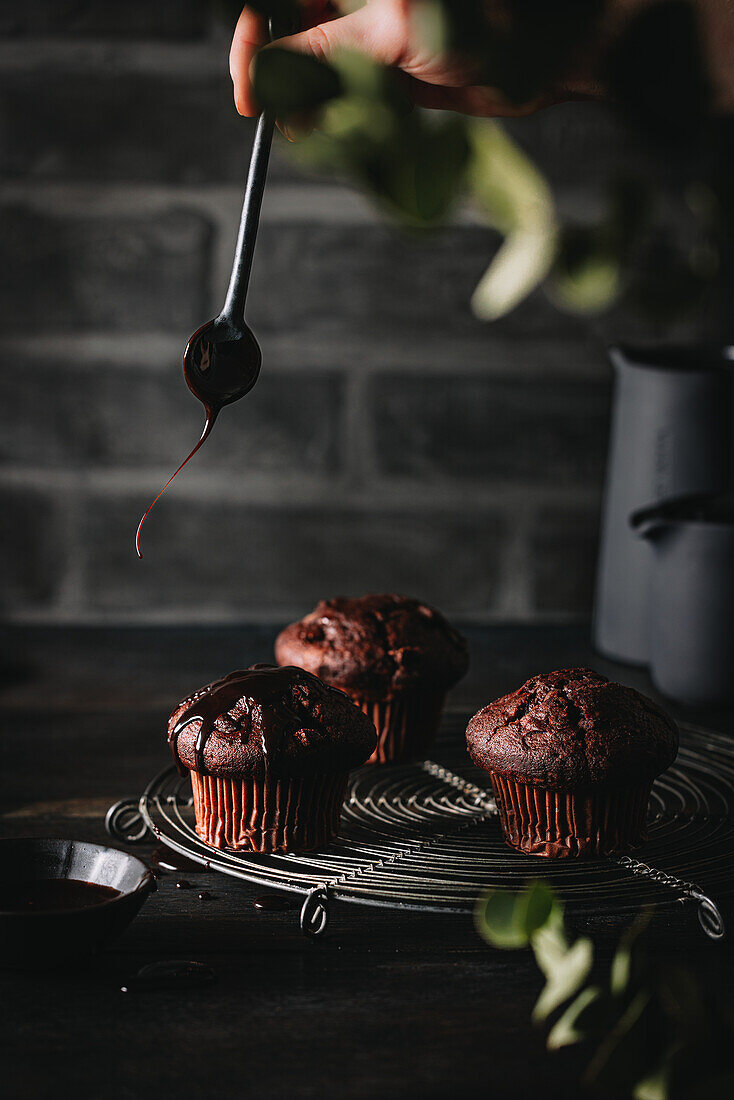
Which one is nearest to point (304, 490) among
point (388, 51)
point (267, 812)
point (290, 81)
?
point (267, 812)

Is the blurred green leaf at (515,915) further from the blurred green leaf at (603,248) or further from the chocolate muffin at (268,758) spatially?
the chocolate muffin at (268,758)

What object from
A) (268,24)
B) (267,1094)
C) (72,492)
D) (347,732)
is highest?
(268,24)

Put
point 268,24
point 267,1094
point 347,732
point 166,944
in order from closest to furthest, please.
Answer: point 268,24
point 267,1094
point 166,944
point 347,732

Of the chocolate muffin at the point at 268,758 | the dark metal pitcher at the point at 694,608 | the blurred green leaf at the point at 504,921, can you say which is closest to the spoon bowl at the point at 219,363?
the chocolate muffin at the point at 268,758

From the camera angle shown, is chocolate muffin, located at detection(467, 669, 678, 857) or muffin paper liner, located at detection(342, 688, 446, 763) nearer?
chocolate muffin, located at detection(467, 669, 678, 857)

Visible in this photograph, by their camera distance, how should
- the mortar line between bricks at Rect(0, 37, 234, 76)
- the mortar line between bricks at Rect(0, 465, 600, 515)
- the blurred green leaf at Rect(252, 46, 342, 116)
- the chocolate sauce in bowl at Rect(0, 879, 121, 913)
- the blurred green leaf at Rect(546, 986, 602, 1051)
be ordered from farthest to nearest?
the mortar line between bricks at Rect(0, 465, 600, 515) < the mortar line between bricks at Rect(0, 37, 234, 76) < the chocolate sauce in bowl at Rect(0, 879, 121, 913) < the blurred green leaf at Rect(546, 986, 602, 1051) < the blurred green leaf at Rect(252, 46, 342, 116)

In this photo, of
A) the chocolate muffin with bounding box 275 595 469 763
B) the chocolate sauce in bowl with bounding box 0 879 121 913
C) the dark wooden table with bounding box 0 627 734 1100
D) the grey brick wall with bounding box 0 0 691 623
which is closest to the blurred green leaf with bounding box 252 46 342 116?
the dark wooden table with bounding box 0 627 734 1100

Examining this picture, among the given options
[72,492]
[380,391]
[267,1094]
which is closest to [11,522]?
[72,492]

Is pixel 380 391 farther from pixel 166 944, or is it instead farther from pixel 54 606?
pixel 166 944

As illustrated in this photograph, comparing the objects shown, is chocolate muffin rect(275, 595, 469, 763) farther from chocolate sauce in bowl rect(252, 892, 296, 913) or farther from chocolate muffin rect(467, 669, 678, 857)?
chocolate sauce in bowl rect(252, 892, 296, 913)
